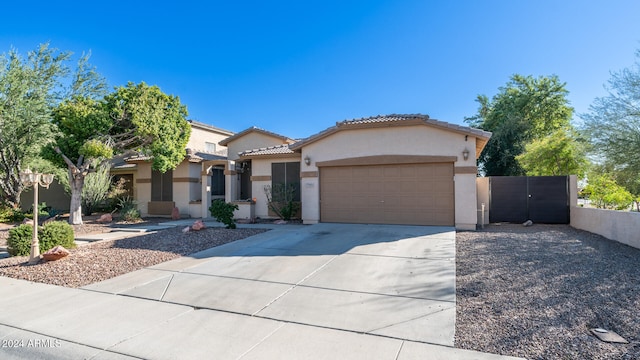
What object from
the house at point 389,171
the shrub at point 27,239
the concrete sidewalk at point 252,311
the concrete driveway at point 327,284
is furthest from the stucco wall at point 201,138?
the concrete sidewalk at point 252,311

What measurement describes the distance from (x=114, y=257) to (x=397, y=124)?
10.1m

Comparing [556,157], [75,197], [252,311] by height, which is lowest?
[252,311]

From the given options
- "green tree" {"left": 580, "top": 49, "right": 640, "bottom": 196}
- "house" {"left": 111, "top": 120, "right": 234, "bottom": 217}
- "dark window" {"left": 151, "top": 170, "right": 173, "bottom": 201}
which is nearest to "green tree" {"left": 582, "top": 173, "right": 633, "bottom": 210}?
"green tree" {"left": 580, "top": 49, "right": 640, "bottom": 196}

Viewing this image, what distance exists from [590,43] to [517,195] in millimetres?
6324

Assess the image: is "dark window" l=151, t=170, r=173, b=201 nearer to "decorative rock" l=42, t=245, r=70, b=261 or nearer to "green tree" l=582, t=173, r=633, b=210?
"decorative rock" l=42, t=245, r=70, b=261

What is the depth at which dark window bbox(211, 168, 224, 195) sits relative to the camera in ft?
58.0

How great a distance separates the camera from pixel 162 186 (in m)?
18.3

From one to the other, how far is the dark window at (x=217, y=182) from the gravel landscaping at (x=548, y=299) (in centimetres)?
1324

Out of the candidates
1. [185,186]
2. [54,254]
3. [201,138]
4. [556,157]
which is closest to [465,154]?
[556,157]

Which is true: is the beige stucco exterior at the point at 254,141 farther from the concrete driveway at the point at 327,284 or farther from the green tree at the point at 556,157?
the green tree at the point at 556,157

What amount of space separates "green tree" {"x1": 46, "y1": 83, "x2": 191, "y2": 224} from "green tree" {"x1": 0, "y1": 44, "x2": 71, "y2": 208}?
328cm

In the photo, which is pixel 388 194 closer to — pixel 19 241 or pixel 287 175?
pixel 287 175

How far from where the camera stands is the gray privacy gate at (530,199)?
1291 cm

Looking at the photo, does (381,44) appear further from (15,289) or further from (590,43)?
(15,289)
